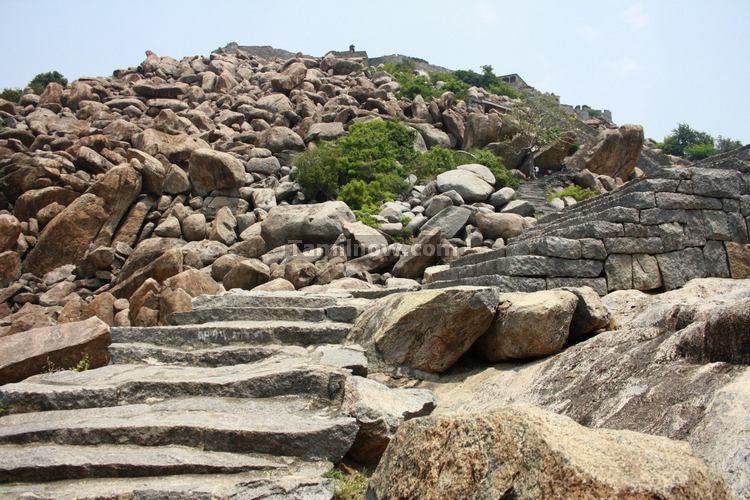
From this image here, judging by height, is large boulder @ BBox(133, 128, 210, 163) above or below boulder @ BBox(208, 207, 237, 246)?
above

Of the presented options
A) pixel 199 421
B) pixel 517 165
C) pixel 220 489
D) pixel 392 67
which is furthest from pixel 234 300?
pixel 392 67

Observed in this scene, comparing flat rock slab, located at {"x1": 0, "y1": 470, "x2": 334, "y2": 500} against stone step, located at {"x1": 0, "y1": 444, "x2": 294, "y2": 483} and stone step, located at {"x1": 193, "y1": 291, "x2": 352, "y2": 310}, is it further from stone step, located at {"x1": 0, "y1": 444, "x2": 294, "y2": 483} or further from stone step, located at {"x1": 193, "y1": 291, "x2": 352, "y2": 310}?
stone step, located at {"x1": 193, "y1": 291, "x2": 352, "y2": 310}

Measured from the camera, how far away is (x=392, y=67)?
34625 millimetres

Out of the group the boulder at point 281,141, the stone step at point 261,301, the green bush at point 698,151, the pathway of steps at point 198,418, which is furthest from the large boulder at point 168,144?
the green bush at point 698,151

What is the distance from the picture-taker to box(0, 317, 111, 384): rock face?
540cm

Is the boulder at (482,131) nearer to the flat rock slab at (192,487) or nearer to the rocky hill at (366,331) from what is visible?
the rocky hill at (366,331)

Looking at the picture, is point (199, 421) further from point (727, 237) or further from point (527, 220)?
point (527, 220)

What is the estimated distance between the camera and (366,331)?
17.0 feet

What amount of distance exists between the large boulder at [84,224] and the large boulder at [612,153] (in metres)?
14.6

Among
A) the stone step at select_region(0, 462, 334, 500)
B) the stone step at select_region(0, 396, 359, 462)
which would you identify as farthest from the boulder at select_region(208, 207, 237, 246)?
the stone step at select_region(0, 462, 334, 500)

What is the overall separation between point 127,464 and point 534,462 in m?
2.29

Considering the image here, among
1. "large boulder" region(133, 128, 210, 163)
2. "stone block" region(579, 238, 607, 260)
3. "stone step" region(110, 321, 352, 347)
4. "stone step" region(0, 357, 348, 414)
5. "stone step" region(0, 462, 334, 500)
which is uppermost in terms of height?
"large boulder" region(133, 128, 210, 163)

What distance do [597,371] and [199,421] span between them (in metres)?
2.28

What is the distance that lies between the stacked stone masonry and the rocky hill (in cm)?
2
